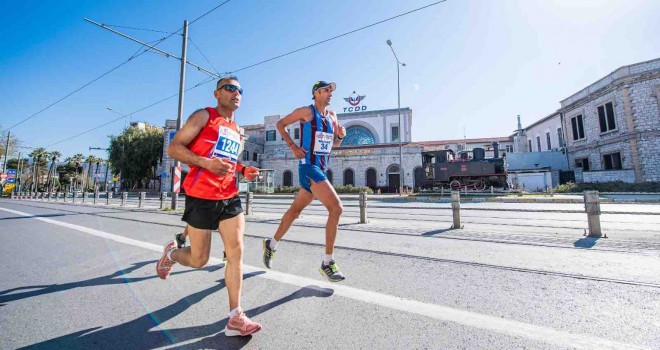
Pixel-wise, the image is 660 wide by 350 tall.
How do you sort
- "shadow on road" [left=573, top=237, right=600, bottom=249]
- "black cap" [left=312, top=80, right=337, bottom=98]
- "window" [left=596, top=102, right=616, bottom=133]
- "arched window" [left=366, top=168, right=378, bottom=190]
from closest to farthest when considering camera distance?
"black cap" [left=312, top=80, right=337, bottom=98]
"shadow on road" [left=573, top=237, right=600, bottom=249]
"window" [left=596, top=102, right=616, bottom=133]
"arched window" [left=366, top=168, right=378, bottom=190]

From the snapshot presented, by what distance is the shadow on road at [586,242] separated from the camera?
4480 mm

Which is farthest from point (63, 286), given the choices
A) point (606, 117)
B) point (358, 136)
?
point (358, 136)

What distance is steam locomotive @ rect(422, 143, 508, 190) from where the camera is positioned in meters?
21.8

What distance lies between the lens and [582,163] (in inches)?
1152

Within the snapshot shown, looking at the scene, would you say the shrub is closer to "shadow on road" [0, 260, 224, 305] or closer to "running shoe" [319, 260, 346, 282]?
"running shoe" [319, 260, 346, 282]

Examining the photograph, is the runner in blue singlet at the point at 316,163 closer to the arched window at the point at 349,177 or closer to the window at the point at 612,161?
the arched window at the point at 349,177

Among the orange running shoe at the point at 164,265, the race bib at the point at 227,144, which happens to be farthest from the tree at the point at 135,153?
the race bib at the point at 227,144

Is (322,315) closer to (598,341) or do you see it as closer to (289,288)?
(289,288)

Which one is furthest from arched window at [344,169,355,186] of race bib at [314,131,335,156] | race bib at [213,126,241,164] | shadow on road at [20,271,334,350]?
shadow on road at [20,271,334,350]

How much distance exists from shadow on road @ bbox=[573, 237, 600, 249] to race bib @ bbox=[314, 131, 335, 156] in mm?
4485

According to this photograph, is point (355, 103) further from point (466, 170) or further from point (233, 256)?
point (233, 256)

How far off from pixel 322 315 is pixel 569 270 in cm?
308

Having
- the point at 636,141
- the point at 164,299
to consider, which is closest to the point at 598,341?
the point at 164,299

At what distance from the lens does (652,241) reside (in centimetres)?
468
